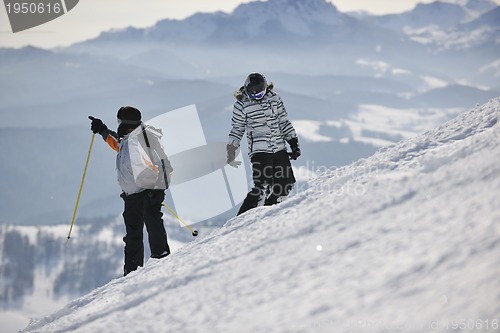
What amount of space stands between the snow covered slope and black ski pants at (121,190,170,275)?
149 cm

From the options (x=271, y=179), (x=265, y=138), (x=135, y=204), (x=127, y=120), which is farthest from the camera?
(x=271, y=179)

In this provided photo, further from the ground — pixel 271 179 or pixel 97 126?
pixel 97 126

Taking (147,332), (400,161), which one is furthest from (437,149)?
(147,332)

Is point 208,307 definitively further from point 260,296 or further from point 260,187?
point 260,187

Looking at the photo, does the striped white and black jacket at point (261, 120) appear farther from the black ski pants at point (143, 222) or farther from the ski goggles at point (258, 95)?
the black ski pants at point (143, 222)

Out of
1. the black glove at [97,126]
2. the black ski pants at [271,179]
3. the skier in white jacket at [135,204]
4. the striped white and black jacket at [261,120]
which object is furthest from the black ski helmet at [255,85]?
the black glove at [97,126]

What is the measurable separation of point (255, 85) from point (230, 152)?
1173mm

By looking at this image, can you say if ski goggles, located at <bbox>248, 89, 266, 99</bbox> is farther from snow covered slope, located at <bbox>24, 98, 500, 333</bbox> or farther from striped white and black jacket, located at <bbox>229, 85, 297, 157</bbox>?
snow covered slope, located at <bbox>24, 98, 500, 333</bbox>

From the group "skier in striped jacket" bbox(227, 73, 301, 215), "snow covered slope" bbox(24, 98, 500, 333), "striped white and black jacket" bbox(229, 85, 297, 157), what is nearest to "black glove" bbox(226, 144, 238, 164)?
"skier in striped jacket" bbox(227, 73, 301, 215)

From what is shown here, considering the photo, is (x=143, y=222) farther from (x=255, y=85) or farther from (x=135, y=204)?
(x=255, y=85)

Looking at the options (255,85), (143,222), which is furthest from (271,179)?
(143,222)

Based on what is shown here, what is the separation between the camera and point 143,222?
280 inches

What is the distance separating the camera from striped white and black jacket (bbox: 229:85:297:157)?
7.13m

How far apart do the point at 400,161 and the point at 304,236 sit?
1.94 meters
